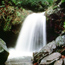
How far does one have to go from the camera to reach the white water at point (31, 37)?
28.6 feet

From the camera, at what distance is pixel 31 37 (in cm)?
896

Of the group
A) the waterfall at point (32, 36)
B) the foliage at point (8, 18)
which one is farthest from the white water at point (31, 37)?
the foliage at point (8, 18)

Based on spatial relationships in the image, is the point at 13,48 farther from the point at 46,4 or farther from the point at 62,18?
the point at 46,4

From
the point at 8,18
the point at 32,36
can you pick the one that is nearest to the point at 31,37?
the point at 32,36

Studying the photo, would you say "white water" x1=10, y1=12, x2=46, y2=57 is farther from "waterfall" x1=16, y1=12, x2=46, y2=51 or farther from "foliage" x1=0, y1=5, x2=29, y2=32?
"foliage" x1=0, y1=5, x2=29, y2=32

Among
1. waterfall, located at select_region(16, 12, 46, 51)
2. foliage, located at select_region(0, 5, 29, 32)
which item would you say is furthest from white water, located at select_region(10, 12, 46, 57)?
foliage, located at select_region(0, 5, 29, 32)

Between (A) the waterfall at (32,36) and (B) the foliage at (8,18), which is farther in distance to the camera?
(A) the waterfall at (32,36)

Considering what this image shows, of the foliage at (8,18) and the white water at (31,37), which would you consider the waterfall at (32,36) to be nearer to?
the white water at (31,37)

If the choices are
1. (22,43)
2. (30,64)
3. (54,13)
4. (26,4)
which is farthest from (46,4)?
(30,64)

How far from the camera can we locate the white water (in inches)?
344

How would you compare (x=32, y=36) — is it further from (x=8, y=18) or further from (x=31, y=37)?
(x=8, y=18)

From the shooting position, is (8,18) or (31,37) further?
(31,37)

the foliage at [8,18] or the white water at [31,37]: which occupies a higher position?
the foliage at [8,18]

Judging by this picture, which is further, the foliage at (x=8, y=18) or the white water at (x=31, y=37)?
the white water at (x=31, y=37)
